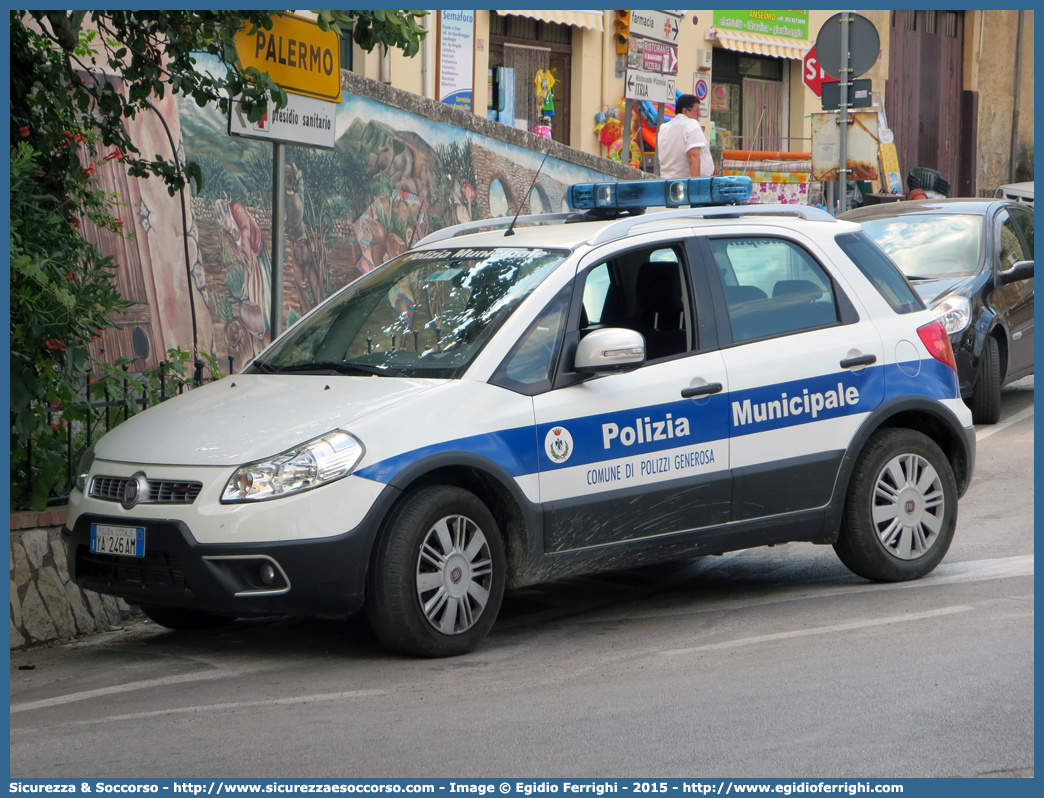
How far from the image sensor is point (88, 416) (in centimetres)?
706

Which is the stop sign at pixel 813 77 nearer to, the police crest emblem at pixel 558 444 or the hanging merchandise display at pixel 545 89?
the hanging merchandise display at pixel 545 89

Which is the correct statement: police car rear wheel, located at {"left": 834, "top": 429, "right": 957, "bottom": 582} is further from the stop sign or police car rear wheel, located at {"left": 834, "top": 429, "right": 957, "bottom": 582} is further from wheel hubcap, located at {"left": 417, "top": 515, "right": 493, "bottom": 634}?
the stop sign

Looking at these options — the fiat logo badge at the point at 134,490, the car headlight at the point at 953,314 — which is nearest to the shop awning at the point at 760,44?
the car headlight at the point at 953,314

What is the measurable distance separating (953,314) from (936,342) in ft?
14.2

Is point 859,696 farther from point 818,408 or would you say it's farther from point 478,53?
point 478,53

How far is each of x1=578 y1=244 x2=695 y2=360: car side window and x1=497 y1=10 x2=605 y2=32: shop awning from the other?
13.8 metres

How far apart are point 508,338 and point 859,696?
2046 mm

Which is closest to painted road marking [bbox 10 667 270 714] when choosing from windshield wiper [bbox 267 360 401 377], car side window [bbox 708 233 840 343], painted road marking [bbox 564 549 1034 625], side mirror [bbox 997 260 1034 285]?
windshield wiper [bbox 267 360 401 377]

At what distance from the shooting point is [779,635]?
237 inches

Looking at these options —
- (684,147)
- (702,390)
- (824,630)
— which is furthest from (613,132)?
(824,630)

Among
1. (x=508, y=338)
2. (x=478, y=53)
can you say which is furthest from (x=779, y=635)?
(x=478, y=53)

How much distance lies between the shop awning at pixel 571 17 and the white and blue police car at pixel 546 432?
13518 millimetres

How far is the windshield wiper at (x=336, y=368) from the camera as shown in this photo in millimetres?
5996

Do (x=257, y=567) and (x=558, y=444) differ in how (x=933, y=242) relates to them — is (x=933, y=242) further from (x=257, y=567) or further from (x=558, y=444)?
(x=257, y=567)
